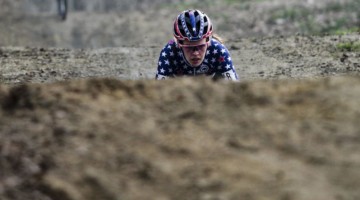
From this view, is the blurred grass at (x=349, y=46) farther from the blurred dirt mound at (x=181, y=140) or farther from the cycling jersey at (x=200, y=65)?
the blurred dirt mound at (x=181, y=140)

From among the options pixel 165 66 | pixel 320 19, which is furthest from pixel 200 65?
pixel 320 19

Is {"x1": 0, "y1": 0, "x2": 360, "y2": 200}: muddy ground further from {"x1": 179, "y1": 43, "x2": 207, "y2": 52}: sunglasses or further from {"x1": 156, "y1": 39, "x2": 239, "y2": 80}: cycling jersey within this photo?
{"x1": 156, "y1": 39, "x2": 239, "y2": 80}: cycling jersey

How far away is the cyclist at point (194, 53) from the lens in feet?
24.7

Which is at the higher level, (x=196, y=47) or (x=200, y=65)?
(x=196, y=47)

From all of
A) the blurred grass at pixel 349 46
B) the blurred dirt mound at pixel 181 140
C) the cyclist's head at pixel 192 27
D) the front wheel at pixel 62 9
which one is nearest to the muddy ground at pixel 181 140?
the blurred dirt mound at pixel 181 140

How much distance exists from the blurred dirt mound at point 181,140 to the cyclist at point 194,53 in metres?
3.61

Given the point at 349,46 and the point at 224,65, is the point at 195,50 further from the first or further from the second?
the point at 349,46

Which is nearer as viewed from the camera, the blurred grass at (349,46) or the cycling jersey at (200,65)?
the cycling jersey at (200,65)

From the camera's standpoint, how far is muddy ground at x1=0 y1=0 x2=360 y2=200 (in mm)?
3184

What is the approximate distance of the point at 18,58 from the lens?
455 inches

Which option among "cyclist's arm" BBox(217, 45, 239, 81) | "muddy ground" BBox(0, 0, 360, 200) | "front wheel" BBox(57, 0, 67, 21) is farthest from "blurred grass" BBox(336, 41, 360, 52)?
"front wheel" BBox(57, 0, 67, 21)

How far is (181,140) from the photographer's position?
3.46 m

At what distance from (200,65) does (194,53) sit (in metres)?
0.24

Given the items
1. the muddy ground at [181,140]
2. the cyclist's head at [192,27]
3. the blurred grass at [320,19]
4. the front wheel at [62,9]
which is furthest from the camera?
the front wheel at [62,9]
